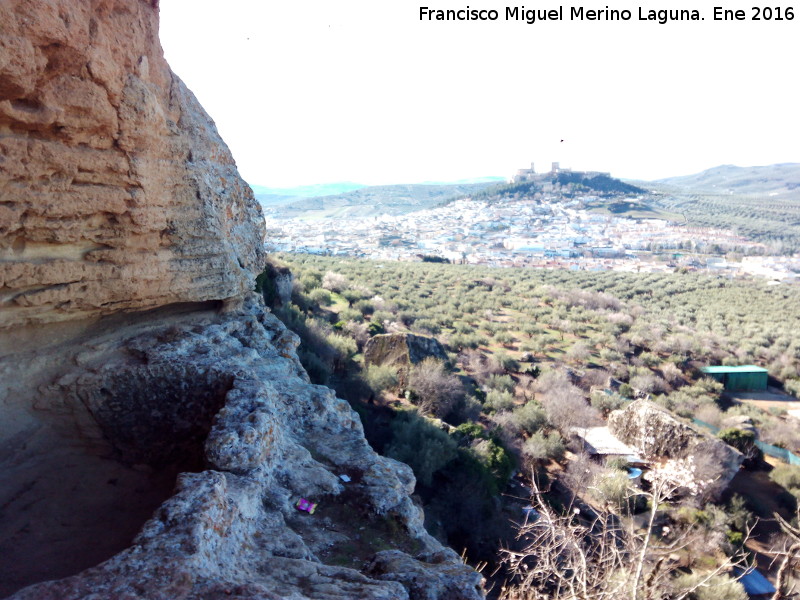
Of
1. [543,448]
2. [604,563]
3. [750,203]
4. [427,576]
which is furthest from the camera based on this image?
[750,203]

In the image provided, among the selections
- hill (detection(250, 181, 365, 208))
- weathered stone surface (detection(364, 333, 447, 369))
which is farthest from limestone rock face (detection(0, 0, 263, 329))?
hill (detection(250, 181, 365, 208))

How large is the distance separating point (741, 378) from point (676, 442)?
9308 millimetres

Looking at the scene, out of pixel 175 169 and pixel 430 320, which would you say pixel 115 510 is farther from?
pixel 430 320

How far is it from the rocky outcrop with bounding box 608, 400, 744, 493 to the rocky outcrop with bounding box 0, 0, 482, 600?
9.53 m

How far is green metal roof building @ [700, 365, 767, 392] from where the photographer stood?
1934 centimetres

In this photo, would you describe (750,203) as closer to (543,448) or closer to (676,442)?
(676,442)

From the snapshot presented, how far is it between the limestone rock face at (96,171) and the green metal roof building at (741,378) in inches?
800

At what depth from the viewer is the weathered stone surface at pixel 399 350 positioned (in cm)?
1509

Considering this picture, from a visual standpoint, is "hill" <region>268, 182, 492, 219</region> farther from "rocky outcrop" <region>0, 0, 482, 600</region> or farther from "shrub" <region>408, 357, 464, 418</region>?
"rocky outcrop" <region>0, 0, 482, 600</region>

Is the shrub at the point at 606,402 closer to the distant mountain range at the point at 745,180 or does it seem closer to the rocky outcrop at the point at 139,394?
the rocky outcrop at the point at 139,394

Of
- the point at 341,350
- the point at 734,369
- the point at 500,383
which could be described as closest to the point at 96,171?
the point at 341,350

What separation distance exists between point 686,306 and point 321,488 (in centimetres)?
3154

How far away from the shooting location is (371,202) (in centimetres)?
9656

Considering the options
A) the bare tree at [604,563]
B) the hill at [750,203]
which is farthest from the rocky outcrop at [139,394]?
the hill at [750,203]
